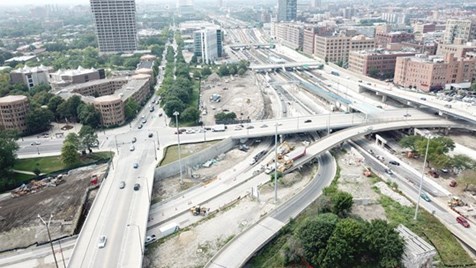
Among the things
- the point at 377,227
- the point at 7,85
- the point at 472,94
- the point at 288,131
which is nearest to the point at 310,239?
the point at 377,227

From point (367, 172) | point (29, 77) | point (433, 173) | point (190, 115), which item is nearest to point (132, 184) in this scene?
point (190, 115)

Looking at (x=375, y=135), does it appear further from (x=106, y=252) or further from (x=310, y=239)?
(x=106, y=252)

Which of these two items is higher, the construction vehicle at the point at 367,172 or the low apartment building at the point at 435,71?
the low apartment building at the point at 435,71

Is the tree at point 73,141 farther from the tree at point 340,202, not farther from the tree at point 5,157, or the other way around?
the tree at point 340,202

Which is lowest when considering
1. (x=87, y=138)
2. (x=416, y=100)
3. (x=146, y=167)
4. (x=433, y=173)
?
(x=433, y=173)

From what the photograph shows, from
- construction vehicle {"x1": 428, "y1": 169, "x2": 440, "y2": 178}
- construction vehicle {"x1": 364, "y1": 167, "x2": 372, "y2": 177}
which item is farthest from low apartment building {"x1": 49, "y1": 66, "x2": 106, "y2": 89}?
construction vehicle {"x1": 428, "y1": 169, "x2": 440, "y2": 178}

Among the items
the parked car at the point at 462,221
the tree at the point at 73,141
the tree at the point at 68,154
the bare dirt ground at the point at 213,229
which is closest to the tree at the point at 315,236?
the bare dirt ground at the point at 213,229

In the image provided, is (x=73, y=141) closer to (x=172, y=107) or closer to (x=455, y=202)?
(x=172, y=107)
